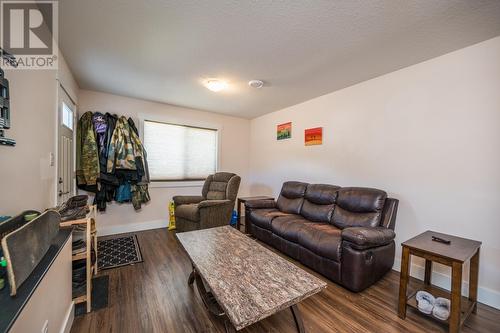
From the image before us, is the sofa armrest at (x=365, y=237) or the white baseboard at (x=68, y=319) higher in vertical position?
the sofa armrest at (x=365, y=237)

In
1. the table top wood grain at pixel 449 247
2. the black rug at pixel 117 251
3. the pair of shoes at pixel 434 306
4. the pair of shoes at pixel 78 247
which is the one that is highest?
the table top wood grain at pixel 449 247

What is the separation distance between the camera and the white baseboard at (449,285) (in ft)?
5.72

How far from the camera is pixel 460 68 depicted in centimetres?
195

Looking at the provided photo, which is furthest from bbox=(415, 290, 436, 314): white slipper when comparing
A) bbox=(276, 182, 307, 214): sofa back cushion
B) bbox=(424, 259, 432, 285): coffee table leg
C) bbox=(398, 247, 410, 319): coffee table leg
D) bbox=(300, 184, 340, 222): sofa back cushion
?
bbox=(276, 182, 307, 214): sofa back cushion

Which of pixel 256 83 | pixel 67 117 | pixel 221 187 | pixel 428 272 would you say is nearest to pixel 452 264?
pixel 428 272

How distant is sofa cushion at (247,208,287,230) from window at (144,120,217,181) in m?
1.63

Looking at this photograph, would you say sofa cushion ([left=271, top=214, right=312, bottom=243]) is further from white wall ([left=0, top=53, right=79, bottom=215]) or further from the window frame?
white wall ([left=0, top=53, right=79, bottom=215])

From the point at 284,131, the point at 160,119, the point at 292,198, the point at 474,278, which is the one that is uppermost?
the point at 160,119

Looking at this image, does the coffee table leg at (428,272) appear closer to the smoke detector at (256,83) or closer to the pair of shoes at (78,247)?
the smoke detector at (256,83)

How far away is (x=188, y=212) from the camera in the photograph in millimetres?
3068

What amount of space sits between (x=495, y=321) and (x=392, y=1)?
2.56 metres

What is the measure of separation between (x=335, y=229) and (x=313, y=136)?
161 cm

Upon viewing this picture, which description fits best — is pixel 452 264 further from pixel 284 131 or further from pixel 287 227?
pixel 284 131

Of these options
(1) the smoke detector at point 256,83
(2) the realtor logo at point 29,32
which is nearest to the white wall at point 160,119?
(2) the realtor logo at point 29,32
